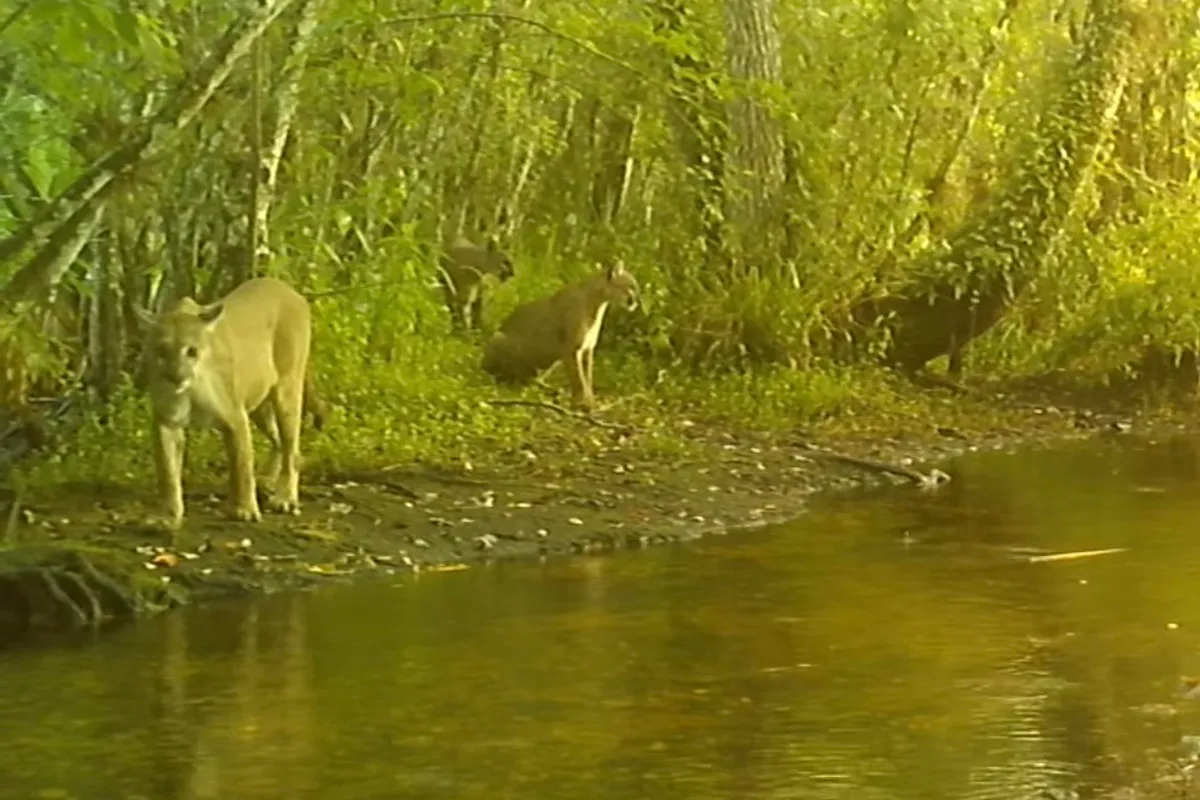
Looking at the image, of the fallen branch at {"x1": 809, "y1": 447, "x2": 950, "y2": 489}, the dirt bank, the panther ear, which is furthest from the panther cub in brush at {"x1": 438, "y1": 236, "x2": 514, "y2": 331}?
the panther ear

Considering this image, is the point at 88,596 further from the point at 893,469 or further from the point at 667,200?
the point at 667,200

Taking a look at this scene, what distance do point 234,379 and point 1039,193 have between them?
938cm

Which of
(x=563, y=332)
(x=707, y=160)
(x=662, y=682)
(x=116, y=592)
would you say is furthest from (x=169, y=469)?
(x=707, y=160)

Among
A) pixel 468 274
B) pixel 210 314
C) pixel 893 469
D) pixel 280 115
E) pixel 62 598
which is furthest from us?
pixel 468 274

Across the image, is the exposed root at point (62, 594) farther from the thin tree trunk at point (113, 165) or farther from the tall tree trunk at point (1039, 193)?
the tall tree trunk at point (1039, 193)

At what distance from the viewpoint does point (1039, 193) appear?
18.8 meters

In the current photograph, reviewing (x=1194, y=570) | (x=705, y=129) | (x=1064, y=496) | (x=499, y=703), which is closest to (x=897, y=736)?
(x=499, y=703)

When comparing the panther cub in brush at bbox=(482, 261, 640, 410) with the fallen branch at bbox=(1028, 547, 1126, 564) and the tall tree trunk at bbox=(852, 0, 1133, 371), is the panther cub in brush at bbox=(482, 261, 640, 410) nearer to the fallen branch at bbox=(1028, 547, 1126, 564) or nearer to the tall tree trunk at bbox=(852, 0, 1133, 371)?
the tall tree trunk at bbox=(852, 0, 1133, 371)

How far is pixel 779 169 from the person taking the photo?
17922 mm

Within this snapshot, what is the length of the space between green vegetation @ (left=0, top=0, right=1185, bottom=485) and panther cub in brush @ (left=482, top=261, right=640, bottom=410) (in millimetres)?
334

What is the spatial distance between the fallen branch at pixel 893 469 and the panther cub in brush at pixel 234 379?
13.8 feet

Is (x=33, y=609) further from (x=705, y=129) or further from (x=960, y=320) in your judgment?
(x=960, y=320)

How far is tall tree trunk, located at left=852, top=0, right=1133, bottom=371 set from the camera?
61.4 feet

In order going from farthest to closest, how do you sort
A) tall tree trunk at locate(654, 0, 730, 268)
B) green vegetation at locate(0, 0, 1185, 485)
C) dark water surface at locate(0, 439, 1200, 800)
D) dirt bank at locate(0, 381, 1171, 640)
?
1. tall tree trunk at locate(654, 0, 730, 268)
2. green vegetation at locate(0, 0, 1185, 485)
3. dirt bank at locate(0, 381, 1171, 640)
4. dark water surface at locate(0, 439, 1200, 800)
